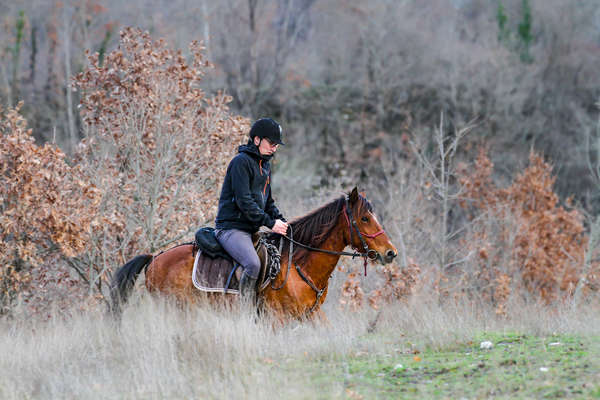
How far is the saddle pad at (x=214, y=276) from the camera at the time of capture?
7.84 m

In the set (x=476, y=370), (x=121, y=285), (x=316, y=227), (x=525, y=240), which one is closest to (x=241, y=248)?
(x=316, y=227)

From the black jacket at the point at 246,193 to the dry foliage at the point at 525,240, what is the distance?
1058 cm

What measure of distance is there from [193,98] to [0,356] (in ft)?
21.0

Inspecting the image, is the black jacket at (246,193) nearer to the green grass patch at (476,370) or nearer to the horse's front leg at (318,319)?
the horse's front leg at (318,319)

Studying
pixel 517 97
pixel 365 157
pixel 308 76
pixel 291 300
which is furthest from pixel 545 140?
pixel 291 300

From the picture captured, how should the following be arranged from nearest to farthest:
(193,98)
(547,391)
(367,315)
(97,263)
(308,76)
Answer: (547,391) → (367,315) → (97,263) → (193,98) → (308,76)

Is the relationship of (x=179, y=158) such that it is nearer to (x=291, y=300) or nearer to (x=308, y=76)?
(x=291, y=300)

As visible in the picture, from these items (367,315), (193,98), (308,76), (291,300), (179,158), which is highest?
(308,76)

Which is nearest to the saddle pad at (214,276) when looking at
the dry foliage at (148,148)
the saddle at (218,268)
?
the saddle at (218,268)

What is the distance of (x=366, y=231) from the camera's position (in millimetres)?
7891

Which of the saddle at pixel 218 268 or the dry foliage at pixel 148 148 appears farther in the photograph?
the dry foliage at pixel 148 148

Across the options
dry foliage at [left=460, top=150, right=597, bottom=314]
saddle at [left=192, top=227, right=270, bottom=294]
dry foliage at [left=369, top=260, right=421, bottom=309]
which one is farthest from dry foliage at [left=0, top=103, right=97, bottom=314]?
dry foliage at [left=460, top=150, right=597, bottom=314]

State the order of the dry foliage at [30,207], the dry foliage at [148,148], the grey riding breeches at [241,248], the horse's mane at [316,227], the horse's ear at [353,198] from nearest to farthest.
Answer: the grey riding breeches at [241,248], the horse's ear at [353,198], the horse's mane at [316,227], the dry foliage at [30,207], the dry foliage at [148,148]

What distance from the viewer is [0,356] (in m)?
7.18
